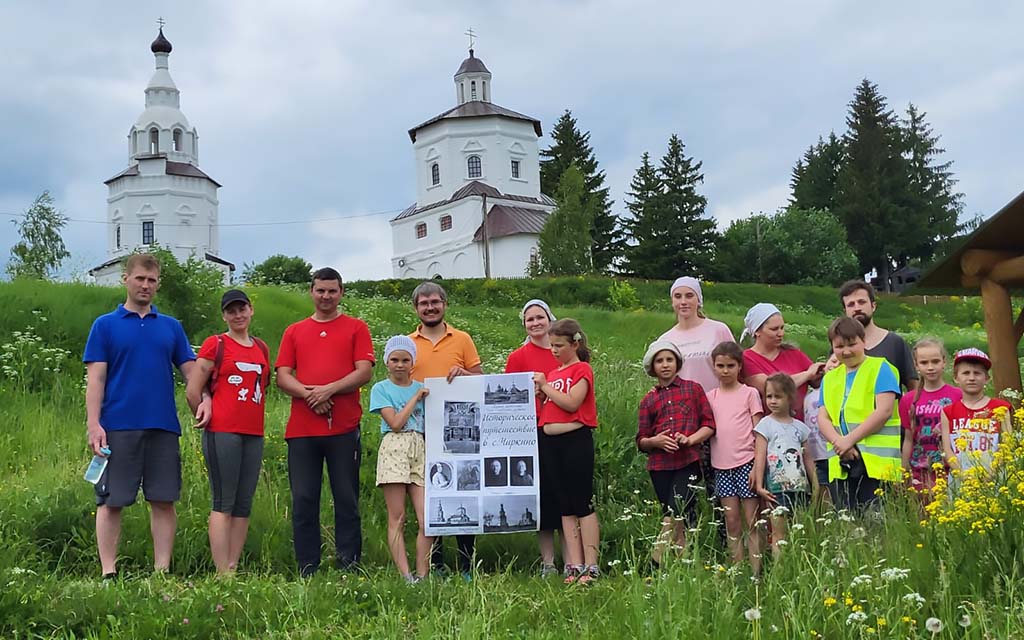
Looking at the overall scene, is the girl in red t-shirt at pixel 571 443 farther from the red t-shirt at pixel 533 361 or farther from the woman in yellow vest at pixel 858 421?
the woman in yellow vest at pixel 858 421

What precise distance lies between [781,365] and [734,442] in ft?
2.47

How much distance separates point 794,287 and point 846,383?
4362 cm

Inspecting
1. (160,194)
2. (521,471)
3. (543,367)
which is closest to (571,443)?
(521,471)

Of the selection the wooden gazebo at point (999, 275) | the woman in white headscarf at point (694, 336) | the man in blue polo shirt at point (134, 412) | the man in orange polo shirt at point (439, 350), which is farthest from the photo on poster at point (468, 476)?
the wooden gazebo at point (999, 275)

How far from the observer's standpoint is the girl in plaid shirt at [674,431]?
6.41 meters

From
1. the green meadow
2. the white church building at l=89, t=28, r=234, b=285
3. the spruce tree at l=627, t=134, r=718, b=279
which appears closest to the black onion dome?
the white church building at l=89, t=28, r=234, b=285

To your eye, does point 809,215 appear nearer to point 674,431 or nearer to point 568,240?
point 568,240

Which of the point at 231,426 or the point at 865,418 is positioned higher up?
the point at 231,426

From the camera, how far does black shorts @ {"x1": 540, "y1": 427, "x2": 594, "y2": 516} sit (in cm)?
Answer: 648

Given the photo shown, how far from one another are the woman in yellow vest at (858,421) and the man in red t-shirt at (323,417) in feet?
9.44

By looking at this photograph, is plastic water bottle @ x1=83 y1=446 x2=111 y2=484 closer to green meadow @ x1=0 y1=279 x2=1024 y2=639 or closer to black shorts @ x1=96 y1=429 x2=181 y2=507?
black shorts @ x1=96 y1=429 x2=181 y2=507

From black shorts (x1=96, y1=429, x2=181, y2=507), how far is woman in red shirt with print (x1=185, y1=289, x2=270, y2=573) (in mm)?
223

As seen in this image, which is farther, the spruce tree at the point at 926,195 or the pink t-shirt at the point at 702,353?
the spruce tree at the point at 926,195

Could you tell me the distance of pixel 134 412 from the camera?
6352mm
